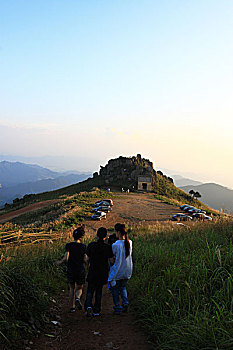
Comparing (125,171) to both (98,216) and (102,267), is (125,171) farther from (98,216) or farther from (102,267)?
(102,267)

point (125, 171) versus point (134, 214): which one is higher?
point (125, 171)

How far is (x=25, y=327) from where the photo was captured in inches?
172

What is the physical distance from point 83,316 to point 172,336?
211 cm

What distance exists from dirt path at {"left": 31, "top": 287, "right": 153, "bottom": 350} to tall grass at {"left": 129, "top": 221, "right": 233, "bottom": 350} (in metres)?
0.28

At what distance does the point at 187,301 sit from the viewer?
15.7 feet

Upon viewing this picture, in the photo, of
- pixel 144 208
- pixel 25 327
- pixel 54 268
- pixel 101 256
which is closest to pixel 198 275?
pixel 101 256

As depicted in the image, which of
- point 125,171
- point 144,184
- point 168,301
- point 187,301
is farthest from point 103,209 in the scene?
point 125,171

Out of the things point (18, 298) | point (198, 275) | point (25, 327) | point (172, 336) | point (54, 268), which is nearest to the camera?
point (172, 336)

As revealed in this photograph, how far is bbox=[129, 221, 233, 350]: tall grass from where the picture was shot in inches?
146

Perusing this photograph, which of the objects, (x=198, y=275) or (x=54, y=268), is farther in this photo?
(x=54, y=268)

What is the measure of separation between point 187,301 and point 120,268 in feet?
4.60

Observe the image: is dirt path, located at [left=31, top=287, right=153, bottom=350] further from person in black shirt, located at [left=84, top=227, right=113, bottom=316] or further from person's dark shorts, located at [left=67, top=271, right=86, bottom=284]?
person's dark shorts, located at [left=67, top=271, right=86, bottom=284]

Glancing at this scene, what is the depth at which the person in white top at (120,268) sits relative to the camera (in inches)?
216

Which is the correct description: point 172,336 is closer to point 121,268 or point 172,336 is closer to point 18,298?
point 121,268
